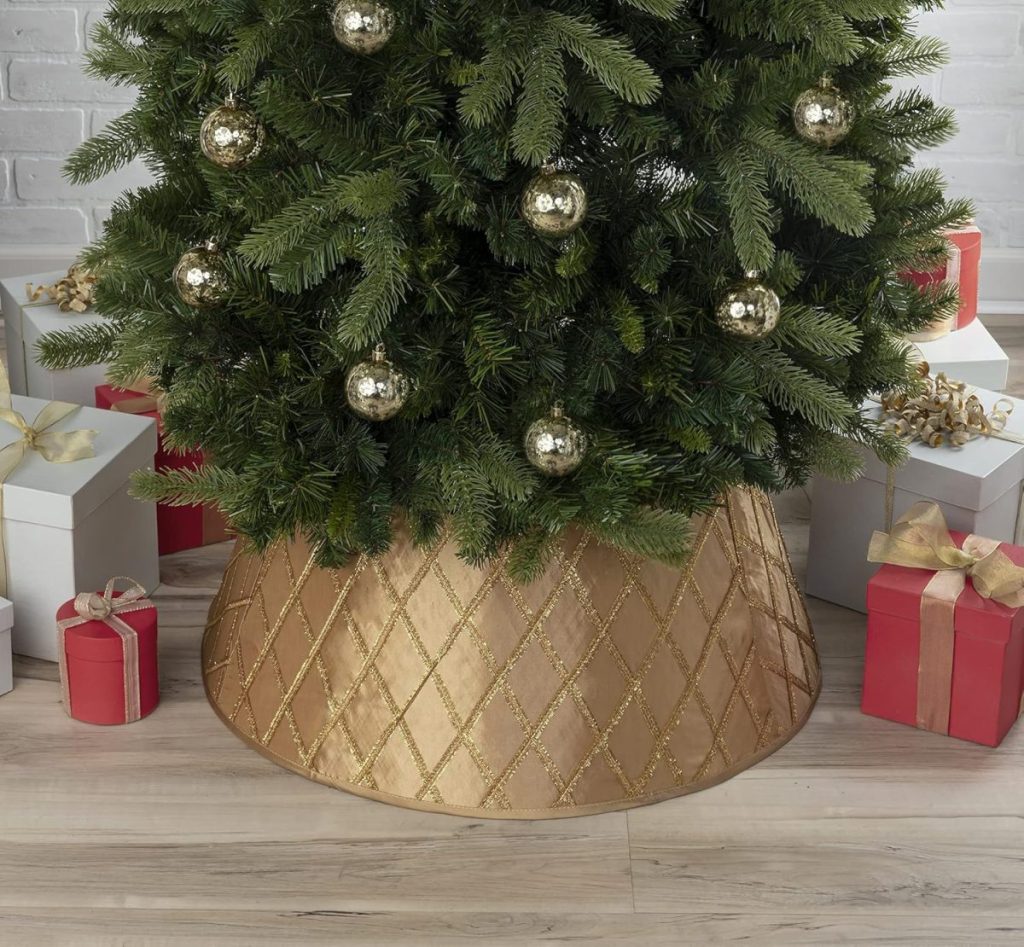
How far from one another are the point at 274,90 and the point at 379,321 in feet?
0.72

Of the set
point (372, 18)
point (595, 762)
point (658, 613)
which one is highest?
point (372, 18)

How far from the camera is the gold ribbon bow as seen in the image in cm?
175

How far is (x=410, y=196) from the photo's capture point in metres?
1.34

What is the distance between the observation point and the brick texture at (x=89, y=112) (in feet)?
9.50

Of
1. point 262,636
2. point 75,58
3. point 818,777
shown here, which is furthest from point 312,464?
point 75,58

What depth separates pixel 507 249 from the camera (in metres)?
1.32

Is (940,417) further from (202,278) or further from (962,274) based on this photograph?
(202,278)

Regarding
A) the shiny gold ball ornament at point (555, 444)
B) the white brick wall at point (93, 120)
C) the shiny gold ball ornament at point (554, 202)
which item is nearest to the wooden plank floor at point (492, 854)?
the shiny gold ball ornament at point (555, 444)

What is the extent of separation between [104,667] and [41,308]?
30.9 inches

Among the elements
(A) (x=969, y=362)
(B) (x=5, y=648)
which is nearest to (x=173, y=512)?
(B) (x=5, y=648)

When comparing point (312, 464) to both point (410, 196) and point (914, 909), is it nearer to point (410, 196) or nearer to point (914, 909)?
point (410, 196)

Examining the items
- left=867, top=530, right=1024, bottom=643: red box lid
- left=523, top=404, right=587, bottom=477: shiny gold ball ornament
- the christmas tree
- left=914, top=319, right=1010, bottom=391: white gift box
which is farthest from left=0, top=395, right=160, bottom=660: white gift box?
left=914, top=319, right=1010, bottom=391: white gift box

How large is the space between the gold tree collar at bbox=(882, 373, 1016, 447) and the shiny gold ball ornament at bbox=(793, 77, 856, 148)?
0.54m

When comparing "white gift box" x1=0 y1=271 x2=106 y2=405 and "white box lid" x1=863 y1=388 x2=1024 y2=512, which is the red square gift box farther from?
"white box lid" x1=863 y1=388 x2=1024 y2=512
